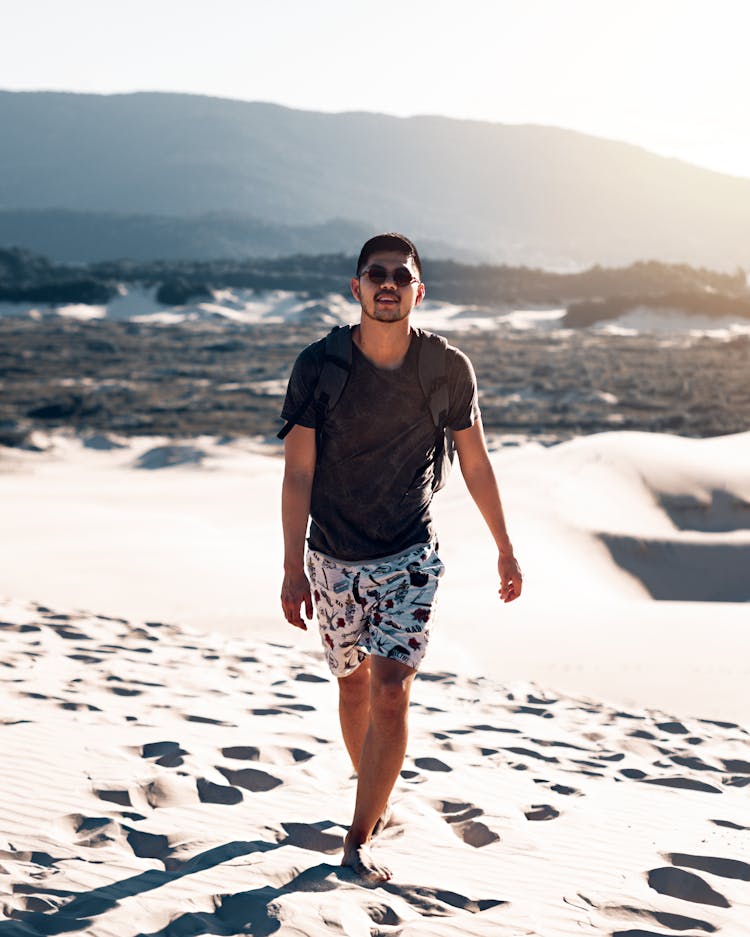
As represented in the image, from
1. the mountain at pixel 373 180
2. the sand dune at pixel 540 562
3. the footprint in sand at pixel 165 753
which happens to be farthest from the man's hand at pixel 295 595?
the mountain at pixel 373 180

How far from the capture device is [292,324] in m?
39.4

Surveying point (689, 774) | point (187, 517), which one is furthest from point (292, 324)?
point (689, 774)

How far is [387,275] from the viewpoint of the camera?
287cm

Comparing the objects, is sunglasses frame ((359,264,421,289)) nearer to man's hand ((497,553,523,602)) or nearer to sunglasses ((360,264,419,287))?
sunglasses ((360,264,419,287))

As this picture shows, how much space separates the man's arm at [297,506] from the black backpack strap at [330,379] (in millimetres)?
59

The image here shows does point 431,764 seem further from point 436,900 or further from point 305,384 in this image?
point 305,384

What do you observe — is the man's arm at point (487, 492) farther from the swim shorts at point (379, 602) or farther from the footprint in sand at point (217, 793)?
the footprint in sand at point (217, 793)

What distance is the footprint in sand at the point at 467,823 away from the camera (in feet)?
10.5

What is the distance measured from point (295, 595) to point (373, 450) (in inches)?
17.6

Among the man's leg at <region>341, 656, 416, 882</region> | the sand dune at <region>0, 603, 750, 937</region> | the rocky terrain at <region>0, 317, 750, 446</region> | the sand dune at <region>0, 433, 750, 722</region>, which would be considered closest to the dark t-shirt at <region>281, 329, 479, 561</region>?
the man's leg at <region>341, 656, 416, 882</region>

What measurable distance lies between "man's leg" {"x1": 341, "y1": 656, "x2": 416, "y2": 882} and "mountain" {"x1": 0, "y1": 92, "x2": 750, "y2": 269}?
140 m

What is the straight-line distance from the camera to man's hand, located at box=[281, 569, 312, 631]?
287 cm

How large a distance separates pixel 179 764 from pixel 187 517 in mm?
7503

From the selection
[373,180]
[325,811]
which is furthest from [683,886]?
[373,180]
